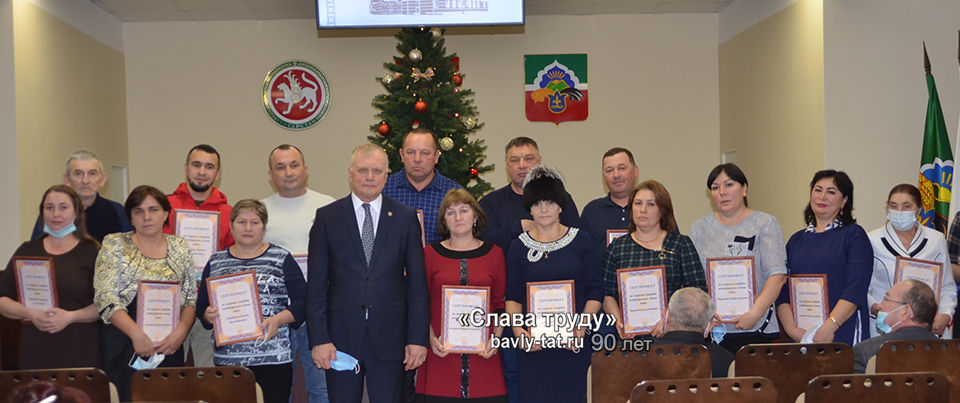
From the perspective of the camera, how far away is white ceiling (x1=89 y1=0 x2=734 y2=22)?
8734 millimetres

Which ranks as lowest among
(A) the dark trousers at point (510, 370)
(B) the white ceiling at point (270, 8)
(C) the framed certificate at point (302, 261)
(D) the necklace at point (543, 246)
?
(A) the dark trousers at point (510, 370)

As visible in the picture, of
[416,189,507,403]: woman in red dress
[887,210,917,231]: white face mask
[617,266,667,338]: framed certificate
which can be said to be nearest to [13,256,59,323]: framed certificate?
[416,189,507,403]: woman in red dress

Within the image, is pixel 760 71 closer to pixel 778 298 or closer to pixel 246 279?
pixel 778 298

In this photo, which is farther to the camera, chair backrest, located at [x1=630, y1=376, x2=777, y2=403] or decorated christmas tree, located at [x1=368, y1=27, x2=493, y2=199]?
decorated christmas tree, located at [x1=368, y1=27, x2=493, y2=199]

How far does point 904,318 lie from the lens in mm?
3500

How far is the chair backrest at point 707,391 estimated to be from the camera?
2572 millimetres

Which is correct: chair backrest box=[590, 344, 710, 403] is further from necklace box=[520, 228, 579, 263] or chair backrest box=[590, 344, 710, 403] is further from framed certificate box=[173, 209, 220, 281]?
framed certificate box=[173, 209, 220, 281]

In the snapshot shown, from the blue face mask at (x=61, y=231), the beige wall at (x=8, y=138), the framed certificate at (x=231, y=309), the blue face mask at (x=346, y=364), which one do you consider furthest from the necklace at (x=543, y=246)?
the beige wall at (x=8, y=138)

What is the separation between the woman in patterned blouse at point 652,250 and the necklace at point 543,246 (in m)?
0.25

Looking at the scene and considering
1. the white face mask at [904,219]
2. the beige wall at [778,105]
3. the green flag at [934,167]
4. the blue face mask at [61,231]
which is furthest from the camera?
the beige wall at [778,105]

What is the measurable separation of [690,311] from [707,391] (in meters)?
0.77

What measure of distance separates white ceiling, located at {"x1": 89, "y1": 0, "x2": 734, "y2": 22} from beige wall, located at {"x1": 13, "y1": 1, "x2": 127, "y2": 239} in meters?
0.56

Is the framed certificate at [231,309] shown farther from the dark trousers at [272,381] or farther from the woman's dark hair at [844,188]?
the woman's dark hair at [844,188]

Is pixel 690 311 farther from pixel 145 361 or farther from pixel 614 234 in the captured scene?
pixel 145 361
